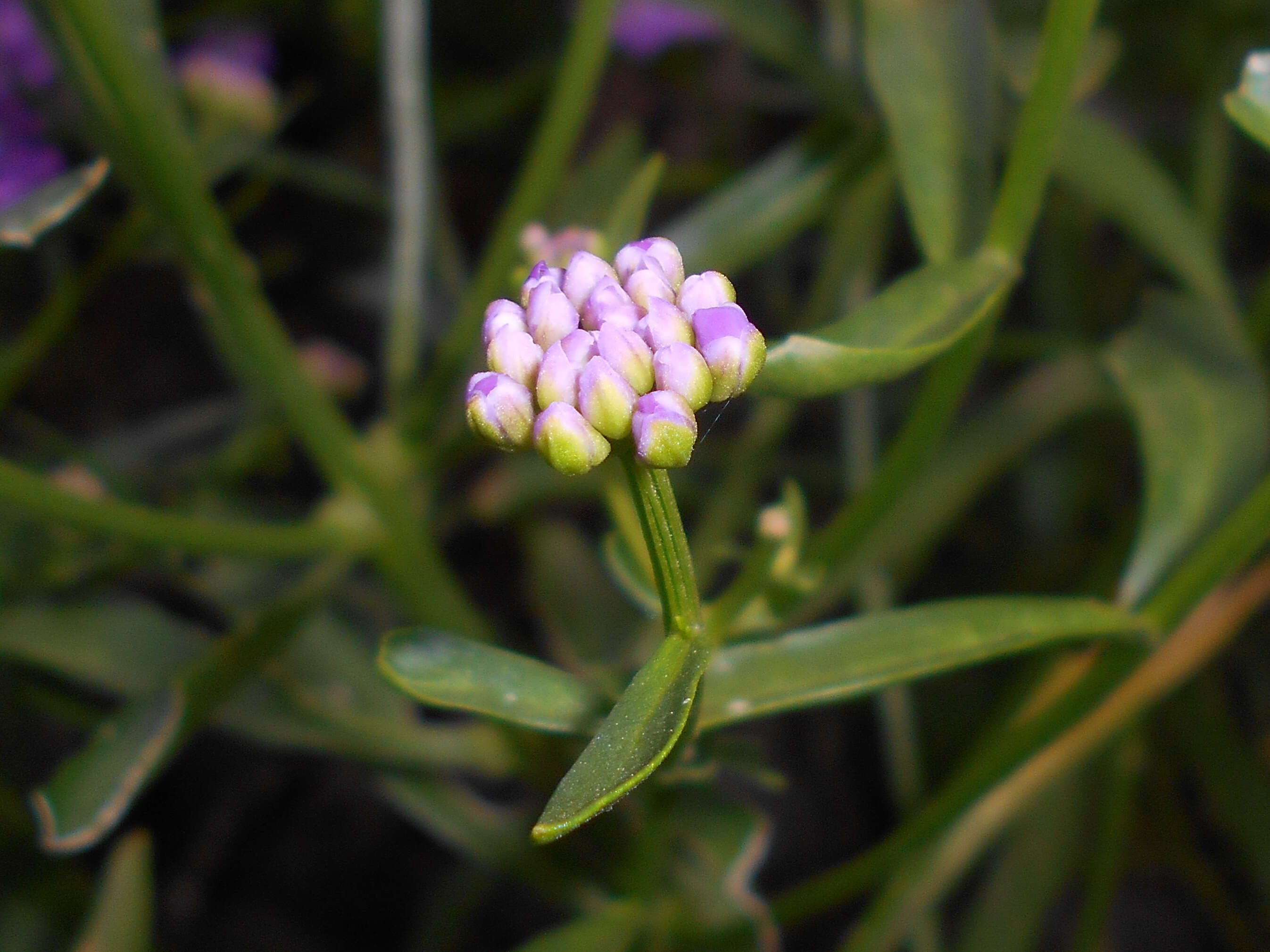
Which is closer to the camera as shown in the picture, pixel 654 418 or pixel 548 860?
pixel 654 418

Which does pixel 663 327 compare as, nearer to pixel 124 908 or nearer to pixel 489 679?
pixel 489 679

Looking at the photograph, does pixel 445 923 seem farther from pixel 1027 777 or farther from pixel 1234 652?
pixel 1234 652

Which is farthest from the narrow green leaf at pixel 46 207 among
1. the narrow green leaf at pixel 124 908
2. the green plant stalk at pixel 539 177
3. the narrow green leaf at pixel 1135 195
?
the narrow green leaf at pixel 1135 195

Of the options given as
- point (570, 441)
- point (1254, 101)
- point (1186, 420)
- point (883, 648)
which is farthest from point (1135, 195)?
point (570, 441)

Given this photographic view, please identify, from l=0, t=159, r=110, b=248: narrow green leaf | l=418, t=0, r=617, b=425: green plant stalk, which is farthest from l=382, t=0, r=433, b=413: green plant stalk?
l=0, t=159, r=110, b=248: narrow green leaf

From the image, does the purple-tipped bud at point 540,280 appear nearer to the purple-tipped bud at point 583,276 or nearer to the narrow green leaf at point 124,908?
the purple-tipped bud at point 583,276

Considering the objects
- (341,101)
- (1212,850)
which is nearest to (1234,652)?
(1212,850)

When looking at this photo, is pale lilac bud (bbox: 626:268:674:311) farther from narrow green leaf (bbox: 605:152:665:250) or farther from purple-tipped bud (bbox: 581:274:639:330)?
narrow green leaf (bbox: 605:152:665:250)
